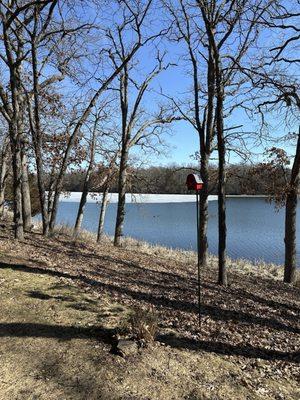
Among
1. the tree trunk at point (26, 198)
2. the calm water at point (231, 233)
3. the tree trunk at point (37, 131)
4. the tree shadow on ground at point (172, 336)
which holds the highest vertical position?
the tree trunk at point (37, 131)

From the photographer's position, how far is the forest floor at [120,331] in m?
3.96

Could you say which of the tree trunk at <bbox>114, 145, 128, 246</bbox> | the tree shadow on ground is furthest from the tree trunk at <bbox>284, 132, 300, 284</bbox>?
the tree trunk at <bbox>114, 145, 128, 246</bbox>

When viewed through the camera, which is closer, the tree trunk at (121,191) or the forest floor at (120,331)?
the forest floor at (120,331)

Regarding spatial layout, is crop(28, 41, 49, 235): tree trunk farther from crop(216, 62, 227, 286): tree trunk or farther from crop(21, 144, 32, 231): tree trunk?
crop(216, 62, 227, 286): tree trunk

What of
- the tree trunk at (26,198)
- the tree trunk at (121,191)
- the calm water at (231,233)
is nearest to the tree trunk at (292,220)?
the calm water at (231,233)

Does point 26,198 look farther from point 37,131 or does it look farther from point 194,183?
point 194,183

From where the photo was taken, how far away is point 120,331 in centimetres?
481

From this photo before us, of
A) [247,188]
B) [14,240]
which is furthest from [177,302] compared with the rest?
[247,188]

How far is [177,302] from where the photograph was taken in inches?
283

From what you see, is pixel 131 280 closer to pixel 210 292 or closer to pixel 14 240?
pixel 210 292

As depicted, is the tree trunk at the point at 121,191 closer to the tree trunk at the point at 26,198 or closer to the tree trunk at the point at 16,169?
the tree trunk at the point at 26,198

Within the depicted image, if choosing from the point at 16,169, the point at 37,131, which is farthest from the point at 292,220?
the point at 16,169

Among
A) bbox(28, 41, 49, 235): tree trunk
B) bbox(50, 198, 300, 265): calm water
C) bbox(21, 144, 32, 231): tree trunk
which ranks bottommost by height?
bbox(50, 198, 300, 265): calm water

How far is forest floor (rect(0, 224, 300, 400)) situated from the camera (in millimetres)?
3955
